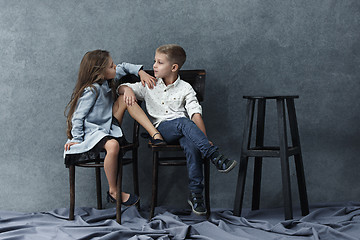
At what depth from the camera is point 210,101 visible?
278 centimetres

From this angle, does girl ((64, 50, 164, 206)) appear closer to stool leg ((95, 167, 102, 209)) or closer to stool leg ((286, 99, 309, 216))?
stool leg ((95, 167, 102, 209))

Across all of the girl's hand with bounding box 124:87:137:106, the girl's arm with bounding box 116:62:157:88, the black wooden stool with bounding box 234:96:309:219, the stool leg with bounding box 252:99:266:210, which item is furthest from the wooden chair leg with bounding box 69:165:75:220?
the stool leg with bounding box 252:99:266:210

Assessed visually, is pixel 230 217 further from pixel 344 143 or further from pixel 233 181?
pixel 344 143

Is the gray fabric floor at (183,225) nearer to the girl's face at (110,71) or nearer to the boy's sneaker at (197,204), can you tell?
the boy's sneaker at (197,204)

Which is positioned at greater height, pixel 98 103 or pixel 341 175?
pixel 98 103

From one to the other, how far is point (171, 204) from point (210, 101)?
759mm

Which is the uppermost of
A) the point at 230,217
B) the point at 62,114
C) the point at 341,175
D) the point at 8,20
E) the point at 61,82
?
the point at 8,20

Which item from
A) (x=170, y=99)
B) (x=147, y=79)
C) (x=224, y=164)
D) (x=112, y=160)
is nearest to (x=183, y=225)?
(x=224, y=164)

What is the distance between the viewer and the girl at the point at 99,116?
2.29 m

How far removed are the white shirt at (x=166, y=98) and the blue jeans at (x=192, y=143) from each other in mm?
134

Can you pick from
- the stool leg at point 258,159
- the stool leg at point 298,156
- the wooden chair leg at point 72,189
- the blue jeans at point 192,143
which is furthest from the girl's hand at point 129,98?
the stool leg at point 298,156

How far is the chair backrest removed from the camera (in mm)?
2590

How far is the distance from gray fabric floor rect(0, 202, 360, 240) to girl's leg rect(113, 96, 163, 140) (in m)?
0.51

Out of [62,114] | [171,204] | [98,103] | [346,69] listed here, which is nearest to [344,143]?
[346,69]
